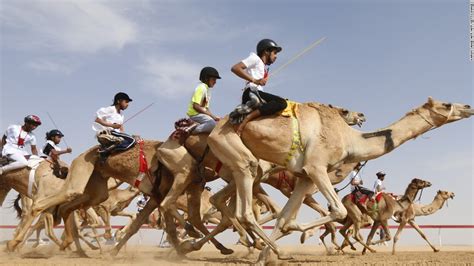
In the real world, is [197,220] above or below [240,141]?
below

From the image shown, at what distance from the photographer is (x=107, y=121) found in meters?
10.9

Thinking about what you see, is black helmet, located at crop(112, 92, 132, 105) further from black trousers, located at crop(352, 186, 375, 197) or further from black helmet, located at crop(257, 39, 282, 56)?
black trousers, located at crop(352, 186, 375, 197)

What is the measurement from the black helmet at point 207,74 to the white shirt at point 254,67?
162 cm

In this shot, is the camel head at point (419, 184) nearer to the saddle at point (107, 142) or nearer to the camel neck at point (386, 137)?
the camel neck at point (386, 137)

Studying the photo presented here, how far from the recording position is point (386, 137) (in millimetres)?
8922

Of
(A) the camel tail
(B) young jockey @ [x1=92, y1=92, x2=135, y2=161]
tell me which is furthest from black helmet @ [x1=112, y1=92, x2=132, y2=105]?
(A) the camel tail

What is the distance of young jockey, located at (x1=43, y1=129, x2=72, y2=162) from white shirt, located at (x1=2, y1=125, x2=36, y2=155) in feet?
1.45

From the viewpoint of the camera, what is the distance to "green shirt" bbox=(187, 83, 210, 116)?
1005 cm

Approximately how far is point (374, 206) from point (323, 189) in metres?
10.2

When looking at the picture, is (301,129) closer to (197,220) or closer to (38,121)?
(197,220)

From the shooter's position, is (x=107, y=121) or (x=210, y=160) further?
(x=107, y=121)

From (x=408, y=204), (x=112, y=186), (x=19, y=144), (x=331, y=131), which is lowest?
(x=408, y=204)

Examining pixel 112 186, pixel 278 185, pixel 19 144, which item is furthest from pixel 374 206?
→ pixel 19 144

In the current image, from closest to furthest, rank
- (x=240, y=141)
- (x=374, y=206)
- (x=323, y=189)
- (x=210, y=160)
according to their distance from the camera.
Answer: (x=323, y=189), (x=240, y=141), (x=210, y=160), (x=374, y=206)
